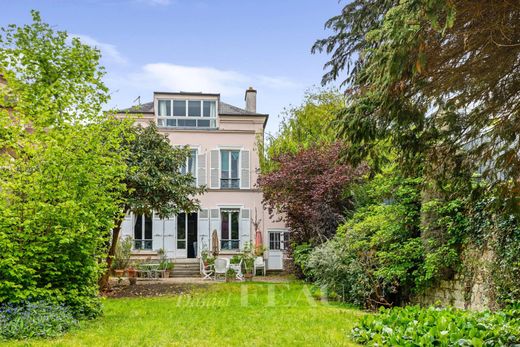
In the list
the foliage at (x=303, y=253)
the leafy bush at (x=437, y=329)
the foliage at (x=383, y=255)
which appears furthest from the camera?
the foliage at (x=303, y=253)

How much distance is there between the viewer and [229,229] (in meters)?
22.8

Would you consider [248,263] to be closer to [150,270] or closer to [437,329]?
[150,270]

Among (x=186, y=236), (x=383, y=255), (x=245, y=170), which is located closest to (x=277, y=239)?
(x=245, y=170)

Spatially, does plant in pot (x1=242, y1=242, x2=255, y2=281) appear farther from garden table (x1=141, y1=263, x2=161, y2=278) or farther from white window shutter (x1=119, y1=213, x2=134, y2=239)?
white window shutter (x1=119, y1=213, x2=134, y2=239)

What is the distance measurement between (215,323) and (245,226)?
14.4 meters

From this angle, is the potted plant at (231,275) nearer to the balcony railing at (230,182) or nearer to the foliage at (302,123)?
the foliage at (302,123)

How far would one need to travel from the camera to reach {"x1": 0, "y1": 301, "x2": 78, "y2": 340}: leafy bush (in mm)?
6613

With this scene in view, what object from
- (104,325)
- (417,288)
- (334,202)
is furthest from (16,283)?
(334,202)

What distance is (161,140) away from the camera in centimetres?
1480

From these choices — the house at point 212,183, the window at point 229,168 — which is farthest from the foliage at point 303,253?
the window at point 229,168

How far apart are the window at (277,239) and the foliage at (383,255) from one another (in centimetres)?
1072

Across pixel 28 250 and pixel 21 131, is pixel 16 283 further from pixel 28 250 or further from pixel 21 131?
pixel 21 131

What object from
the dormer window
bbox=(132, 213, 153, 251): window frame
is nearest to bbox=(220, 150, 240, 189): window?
the dormer window

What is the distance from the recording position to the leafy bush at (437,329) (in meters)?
5.16
